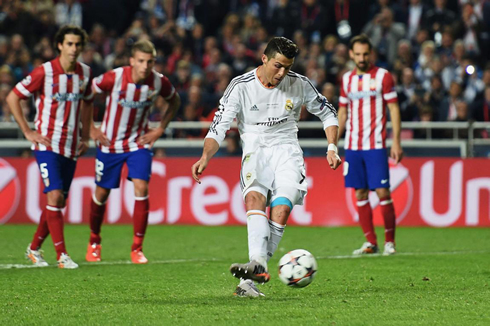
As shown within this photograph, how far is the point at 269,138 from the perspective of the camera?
6.42m

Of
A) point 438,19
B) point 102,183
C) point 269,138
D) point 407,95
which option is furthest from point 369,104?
point 438,19

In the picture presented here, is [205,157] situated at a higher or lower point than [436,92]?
lower

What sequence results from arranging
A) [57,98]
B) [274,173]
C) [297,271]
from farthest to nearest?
[57,98], [274,173], [297,271]

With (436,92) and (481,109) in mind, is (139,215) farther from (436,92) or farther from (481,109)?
(436,92)

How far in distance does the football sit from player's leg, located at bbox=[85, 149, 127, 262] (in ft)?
11.6

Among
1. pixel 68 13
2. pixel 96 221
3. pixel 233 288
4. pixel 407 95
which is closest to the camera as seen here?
pixel 233 288

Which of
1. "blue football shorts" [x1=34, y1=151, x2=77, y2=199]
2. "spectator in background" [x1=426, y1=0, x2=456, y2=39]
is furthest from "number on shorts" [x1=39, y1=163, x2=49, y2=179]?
"spectator in background" [x1=426, y1=0, x2=456, y2=39]

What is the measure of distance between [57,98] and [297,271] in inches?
148

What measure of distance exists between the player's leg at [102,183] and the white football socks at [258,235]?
3.27 metres

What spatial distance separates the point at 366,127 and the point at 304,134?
4.90m

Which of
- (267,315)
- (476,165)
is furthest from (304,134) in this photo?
(267,315)

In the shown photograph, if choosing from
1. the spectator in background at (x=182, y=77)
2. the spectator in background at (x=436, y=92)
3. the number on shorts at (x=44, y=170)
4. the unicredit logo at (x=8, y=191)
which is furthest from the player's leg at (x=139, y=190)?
the spectator in background at (x=436, y=92)

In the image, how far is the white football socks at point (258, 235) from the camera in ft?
19.3

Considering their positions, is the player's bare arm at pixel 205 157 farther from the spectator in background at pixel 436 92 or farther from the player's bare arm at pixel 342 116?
the spectator in background at pixel 436 92
